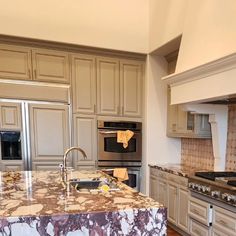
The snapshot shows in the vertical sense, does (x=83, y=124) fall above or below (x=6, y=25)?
below

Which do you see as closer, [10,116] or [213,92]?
[213,92]

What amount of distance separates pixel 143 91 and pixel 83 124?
107cm

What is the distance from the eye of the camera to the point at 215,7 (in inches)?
82.9

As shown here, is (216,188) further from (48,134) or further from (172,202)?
(48,134)

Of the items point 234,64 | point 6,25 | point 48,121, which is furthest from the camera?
point 48,121

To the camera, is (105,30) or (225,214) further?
(105,30)

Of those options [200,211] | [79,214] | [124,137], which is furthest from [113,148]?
[79,214]

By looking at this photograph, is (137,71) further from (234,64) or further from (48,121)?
(234,64)

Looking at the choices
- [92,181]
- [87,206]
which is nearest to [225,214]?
[92,181]

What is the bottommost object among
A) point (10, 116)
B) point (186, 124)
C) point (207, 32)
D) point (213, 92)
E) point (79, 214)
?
point (79, 214)

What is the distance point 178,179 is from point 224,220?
0.87 metres

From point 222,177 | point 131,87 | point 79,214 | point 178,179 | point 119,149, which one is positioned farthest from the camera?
point 131,87

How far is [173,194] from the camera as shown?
3043mm

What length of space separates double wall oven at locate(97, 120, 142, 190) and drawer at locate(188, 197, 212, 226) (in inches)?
46.3
